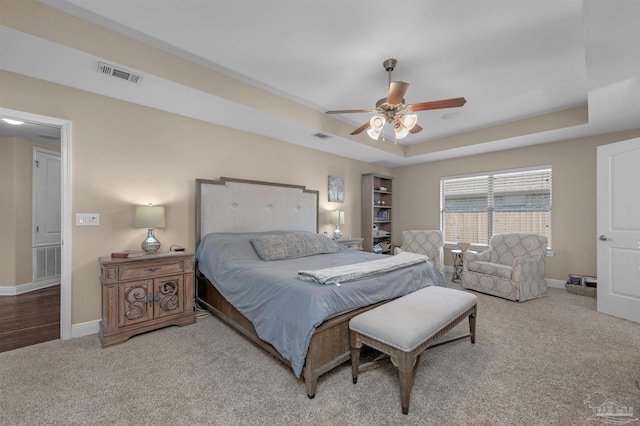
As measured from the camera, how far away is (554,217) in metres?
4.54

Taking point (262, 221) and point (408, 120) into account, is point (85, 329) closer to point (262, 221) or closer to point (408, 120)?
point (262, 221)

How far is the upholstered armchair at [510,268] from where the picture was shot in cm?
384

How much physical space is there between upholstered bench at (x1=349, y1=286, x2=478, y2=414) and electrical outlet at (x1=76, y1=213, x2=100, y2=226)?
277cm

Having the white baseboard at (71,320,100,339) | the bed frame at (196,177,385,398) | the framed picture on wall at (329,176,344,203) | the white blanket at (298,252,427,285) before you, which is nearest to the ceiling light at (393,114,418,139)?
the white blanket at (298,252,427,285)

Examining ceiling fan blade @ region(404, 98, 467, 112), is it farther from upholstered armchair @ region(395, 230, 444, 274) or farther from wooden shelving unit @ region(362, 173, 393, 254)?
wooden shelving unit @ region(362, 173, 393, 254)

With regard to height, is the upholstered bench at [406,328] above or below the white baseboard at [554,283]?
above

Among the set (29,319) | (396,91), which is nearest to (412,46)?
(396,91)

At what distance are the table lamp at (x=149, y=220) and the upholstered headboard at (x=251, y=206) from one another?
0.59 m

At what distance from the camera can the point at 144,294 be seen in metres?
2.70

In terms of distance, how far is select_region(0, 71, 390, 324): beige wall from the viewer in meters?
2.69

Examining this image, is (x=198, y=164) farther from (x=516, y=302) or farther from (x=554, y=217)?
(x=554, y=217)

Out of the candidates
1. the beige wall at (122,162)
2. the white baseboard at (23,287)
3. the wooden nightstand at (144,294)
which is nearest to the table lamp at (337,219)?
the beige wall at (122,162)

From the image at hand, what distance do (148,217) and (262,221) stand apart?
5.07ft

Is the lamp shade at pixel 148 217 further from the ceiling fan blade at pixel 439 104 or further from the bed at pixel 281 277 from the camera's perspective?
the ceiling fan blade at pixel 439 104
